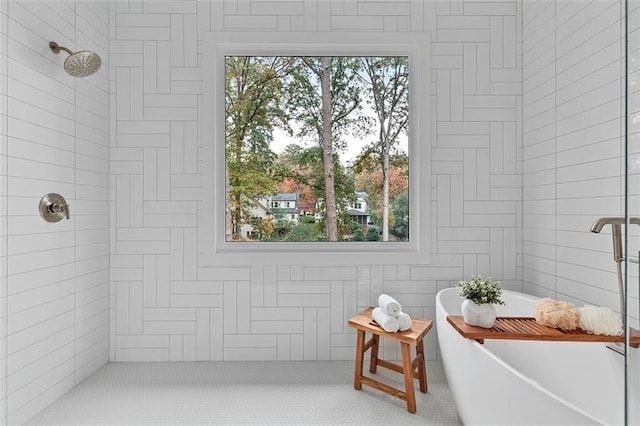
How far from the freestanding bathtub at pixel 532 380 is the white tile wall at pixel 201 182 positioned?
61cm

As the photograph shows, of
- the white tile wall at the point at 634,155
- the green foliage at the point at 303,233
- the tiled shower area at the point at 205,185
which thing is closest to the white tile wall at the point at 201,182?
the tiled shower area at the point at 205,185

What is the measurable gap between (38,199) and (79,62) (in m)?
0.67

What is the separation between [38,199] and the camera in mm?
1778

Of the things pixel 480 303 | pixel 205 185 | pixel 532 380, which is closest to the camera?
pixel 532 380

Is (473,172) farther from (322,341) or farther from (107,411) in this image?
(107,411)

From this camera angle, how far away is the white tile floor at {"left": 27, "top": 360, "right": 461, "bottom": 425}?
1.78 meters

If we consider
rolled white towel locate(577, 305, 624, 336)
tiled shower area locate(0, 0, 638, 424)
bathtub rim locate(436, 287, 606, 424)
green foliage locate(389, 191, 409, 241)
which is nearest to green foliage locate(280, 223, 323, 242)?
tiled shower area locate(0, 0, 638, 424)

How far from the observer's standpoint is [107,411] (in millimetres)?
1838

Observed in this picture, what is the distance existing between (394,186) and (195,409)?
1.69 m

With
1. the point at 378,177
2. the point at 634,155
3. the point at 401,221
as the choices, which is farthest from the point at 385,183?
the point at 634,155

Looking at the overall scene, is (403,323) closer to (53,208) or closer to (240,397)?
(240,397)

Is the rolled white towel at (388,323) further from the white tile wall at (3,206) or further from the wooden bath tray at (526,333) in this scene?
the white tile wall at (3,206)

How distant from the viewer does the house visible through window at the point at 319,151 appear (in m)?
2.48

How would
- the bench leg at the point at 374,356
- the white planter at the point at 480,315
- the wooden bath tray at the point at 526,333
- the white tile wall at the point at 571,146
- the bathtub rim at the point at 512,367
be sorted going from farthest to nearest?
the bench leg at the point at 374,356, the white tile wall at the point at 571,146, the white planter at the point at 480,315, the wooden bath tray at the point at 526,333, the bathtub rim at the point at 512,367
